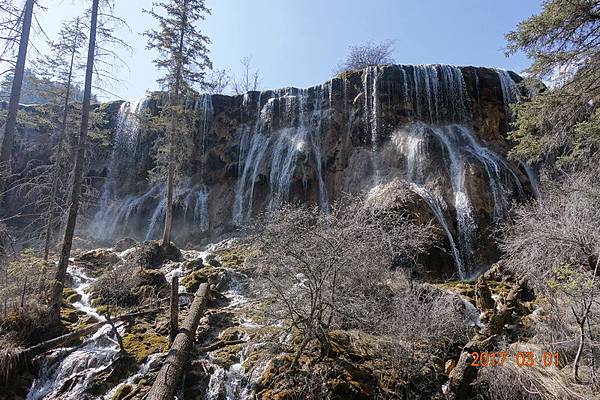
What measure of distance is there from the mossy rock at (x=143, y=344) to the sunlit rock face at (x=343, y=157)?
33.0ft

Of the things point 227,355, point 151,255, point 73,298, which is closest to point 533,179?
point 227,355

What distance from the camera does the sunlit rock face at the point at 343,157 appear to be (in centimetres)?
1527

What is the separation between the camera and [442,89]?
760 inches

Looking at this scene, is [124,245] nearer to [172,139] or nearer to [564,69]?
[172,139]

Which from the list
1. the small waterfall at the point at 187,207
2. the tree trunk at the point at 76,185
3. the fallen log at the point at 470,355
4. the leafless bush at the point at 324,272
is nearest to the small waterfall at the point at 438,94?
Answer: the small waterfall at the point at 187,207

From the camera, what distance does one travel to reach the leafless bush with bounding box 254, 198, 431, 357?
6496mm

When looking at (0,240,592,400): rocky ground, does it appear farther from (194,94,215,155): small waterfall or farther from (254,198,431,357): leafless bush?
(194,94,215,155): small waterfall

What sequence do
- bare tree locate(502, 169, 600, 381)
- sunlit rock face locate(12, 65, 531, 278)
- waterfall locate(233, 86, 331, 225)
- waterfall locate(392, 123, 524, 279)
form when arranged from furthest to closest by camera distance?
1. waterfall locate(233, 86, 331, 225)
2. sunlit rock face locate(12, 65, 531, 278)
3. waterfall locate(392, 123, 524, 279)
4. bare tree locate(502, 169, 600, 381)

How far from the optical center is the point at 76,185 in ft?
30.5

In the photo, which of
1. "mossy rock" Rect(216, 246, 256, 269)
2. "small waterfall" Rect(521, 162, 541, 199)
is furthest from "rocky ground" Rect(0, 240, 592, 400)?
"small waterfall" Rect(521, 162, 541, 199)

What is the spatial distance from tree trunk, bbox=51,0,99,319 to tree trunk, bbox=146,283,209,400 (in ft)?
10.8

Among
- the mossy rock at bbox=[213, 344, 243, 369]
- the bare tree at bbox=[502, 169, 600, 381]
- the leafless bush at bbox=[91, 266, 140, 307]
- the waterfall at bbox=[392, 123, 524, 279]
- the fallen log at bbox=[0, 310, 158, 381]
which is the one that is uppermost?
the waterfall at bbox=[392, 123, 524, 279]
